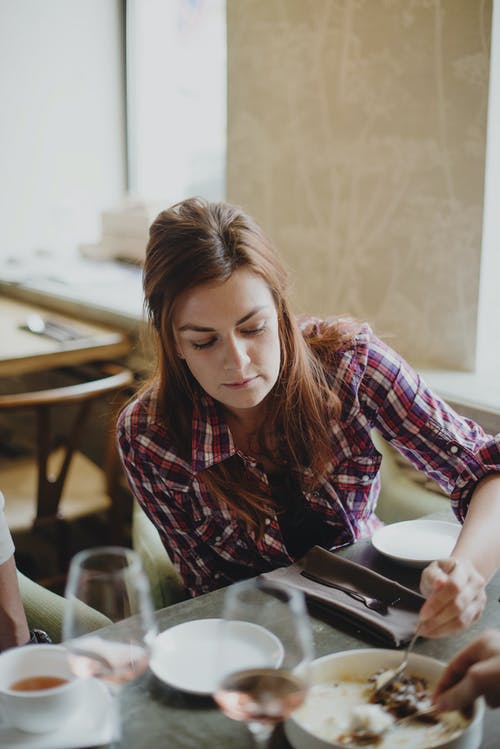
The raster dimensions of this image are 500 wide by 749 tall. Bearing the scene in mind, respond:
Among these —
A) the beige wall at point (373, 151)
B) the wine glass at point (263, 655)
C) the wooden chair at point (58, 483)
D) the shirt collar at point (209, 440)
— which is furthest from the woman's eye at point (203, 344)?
the wooden chair at point (58, 483)

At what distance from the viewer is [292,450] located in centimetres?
155

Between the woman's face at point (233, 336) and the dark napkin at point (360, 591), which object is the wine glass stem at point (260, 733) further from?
the woman's face at point (233, 336)

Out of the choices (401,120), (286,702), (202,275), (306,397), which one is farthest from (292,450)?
(401,120)

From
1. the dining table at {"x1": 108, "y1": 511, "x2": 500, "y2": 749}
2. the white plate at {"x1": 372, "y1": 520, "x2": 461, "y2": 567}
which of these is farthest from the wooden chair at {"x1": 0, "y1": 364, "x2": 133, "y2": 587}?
the dining table at {"x1": 108, "y1": 511, "x2": 500, "y2": 749}

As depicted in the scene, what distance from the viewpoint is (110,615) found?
0.88 metres

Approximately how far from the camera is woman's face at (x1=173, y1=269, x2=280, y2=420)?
4.55 feet

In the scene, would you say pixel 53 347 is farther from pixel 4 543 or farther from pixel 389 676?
pixel 389 676

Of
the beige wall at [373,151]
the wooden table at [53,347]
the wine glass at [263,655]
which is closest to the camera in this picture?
the wine glass at [263,655]

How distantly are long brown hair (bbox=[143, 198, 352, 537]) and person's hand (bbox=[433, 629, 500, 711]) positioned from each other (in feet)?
2.02

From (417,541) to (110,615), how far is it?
69cm

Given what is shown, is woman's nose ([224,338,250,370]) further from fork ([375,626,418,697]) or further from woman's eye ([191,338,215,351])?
fork ([375,626,418,697])

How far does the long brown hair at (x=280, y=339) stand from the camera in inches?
55.8

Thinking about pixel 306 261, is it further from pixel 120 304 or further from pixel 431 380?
pixel 120 304

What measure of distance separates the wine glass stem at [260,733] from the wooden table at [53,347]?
2155 millimetres
